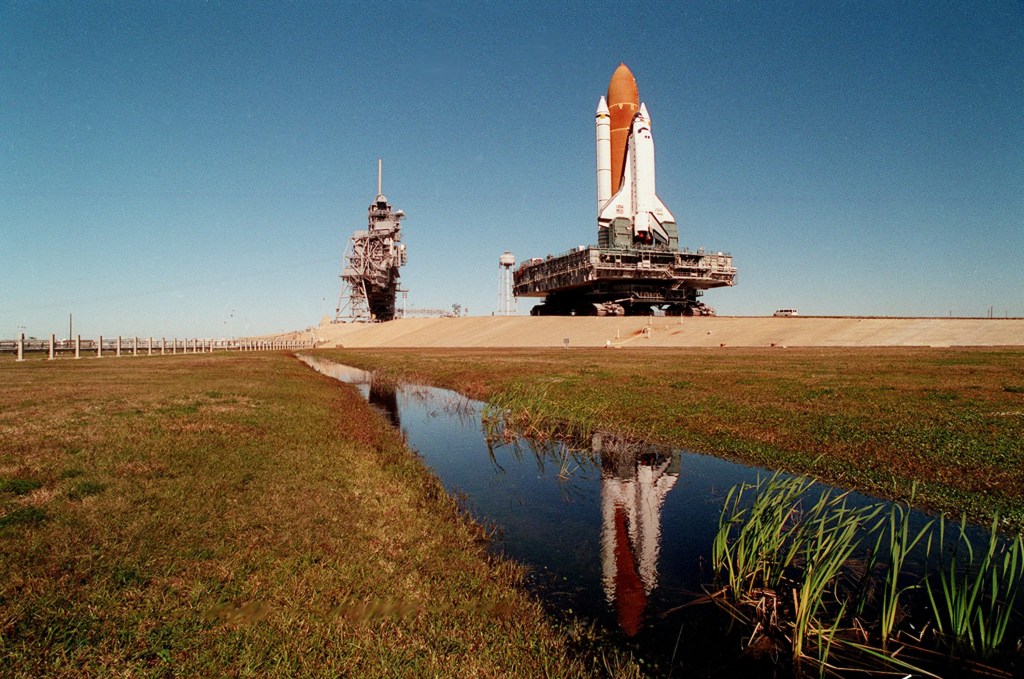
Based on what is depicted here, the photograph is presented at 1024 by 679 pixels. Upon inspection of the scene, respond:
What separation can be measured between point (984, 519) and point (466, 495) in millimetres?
8764

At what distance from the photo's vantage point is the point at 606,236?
8788 centimetres

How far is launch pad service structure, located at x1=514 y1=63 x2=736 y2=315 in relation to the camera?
83.3 m

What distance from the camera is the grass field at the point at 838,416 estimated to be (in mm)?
10578

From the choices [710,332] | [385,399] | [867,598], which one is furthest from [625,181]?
[867,598]

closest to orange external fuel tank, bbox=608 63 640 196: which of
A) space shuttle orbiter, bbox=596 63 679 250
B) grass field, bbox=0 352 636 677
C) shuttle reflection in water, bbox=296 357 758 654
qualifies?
space shuttle orbiter, bbox=596 63 679 250

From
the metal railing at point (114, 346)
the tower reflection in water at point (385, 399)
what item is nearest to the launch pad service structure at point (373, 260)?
the metal railing at point (114, 346)

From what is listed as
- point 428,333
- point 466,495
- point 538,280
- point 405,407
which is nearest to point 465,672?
point 466,495

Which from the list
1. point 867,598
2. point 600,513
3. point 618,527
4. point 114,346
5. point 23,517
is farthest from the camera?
point 114,346

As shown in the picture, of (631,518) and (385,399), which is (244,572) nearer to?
(631,518)

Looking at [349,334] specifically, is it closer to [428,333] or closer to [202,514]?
[428,333]

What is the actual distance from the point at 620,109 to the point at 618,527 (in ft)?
292

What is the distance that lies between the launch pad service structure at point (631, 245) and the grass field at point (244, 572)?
74870 millimetres

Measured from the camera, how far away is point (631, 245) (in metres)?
86.0

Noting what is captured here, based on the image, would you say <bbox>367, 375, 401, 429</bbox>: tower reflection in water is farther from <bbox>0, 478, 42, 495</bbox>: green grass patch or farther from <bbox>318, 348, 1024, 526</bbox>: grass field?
<bbox>0, 478, 42, 495</bbox>: green grass patch
